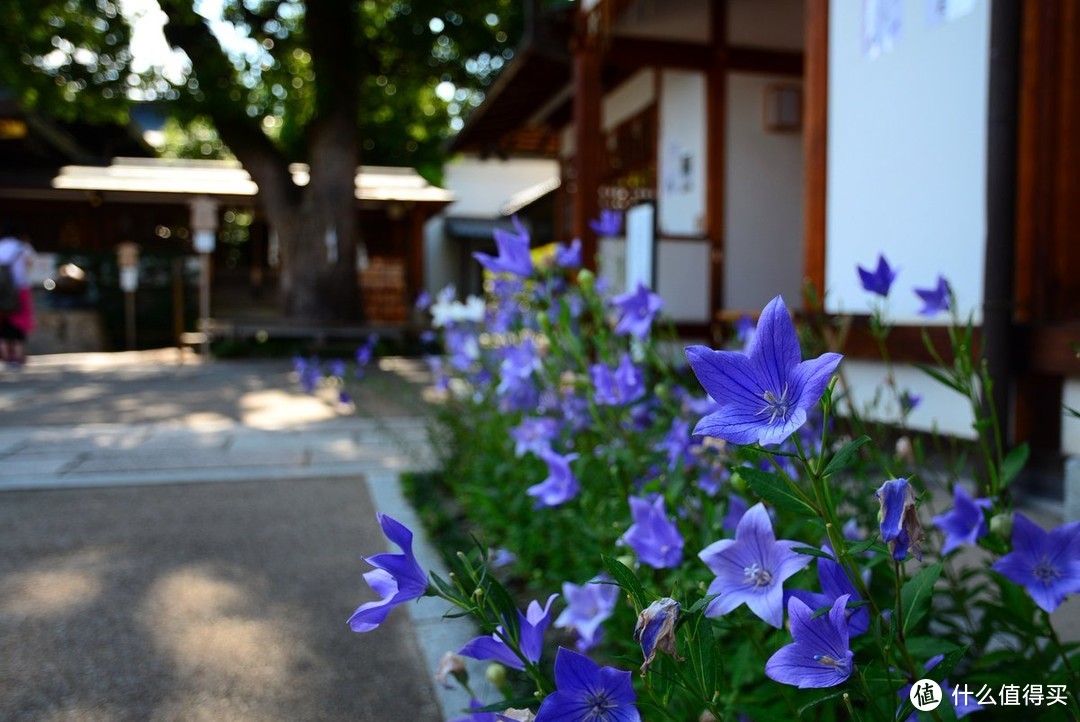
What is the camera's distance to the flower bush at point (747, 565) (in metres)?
0.83

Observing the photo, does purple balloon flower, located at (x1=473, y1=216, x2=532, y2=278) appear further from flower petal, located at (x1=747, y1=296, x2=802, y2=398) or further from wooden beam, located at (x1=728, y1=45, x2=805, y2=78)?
wooden beam, located at (x1=728, y1=45, x2=805, y2=78)

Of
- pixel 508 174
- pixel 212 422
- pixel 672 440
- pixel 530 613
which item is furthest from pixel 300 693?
pixel 508 174

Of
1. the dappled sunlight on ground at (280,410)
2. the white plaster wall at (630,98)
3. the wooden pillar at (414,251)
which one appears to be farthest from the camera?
the wooden pillar at (414,251)

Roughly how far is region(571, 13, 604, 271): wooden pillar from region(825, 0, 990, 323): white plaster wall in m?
2.63

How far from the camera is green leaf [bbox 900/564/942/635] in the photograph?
970mm

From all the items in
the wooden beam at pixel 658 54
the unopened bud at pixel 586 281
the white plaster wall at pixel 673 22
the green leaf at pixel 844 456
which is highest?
the white plaster wall at pixel 673 22

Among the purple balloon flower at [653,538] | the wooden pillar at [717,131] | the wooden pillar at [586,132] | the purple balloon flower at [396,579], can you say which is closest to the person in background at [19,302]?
the wooden pillar at [586,132]

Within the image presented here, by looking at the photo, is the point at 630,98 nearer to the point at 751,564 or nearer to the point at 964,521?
the point at 964,521

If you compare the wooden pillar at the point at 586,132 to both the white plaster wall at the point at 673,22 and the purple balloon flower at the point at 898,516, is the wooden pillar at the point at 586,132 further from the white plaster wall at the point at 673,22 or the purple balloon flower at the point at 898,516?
the purple balloon flower at the point at 898,516

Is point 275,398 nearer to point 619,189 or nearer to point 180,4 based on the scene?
point 619,189

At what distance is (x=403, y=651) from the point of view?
236cm

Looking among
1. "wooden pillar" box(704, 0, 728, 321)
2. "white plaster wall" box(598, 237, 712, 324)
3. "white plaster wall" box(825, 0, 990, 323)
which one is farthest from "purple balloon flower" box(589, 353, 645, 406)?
"wooden pillar" box(704, 0, 728, 321)

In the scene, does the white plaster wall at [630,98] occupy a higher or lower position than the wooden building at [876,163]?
higher

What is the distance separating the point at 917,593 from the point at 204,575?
2.46 meters
